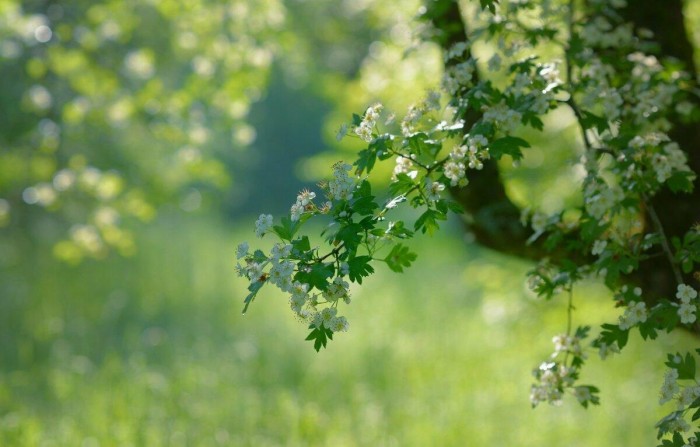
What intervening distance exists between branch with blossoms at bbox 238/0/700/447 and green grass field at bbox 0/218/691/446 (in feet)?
8.94

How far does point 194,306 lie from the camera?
9703 mm

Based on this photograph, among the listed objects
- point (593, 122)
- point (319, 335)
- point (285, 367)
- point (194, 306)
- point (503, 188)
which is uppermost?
point (194, 306)

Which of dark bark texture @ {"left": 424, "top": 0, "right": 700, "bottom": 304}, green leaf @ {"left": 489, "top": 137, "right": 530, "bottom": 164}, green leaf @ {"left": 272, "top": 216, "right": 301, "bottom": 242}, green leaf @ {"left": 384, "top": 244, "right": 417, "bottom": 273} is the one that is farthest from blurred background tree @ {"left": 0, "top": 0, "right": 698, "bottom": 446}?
green leaf @ {"left": 272, "top": 216, "right": 301, "bottom": 242}

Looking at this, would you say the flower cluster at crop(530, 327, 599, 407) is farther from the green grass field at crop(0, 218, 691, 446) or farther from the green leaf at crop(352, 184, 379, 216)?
the green grass field at crop(0, 218, 691, 446)

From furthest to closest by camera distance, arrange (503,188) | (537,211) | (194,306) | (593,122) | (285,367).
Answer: (194,306), (285,367), (503,188), (537,211), (593,122)

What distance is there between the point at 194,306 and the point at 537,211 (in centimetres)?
744

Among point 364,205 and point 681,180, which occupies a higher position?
point 681,180

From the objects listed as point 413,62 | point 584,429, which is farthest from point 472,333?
point 413,62

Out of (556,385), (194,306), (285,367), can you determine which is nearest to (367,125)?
(556,385)

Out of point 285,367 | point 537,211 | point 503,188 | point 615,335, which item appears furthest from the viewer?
point 285,367

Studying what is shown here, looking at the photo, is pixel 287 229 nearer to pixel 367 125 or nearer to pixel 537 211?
pixel 367 125

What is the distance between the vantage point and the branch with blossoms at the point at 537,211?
1.83 meters

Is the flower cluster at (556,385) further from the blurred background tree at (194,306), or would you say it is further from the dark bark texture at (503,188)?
the blurred background tree at (194,306)

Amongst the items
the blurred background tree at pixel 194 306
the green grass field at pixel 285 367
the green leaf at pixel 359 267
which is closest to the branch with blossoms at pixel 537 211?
the green leaf at pixel 359 267
